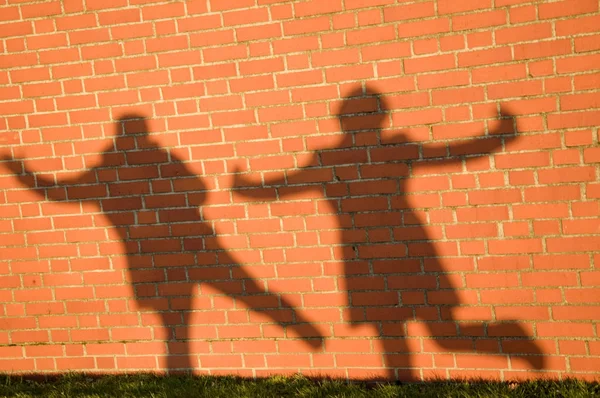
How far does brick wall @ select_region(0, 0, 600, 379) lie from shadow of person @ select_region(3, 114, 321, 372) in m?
0.01

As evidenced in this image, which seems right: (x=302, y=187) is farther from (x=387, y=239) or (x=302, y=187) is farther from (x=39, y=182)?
(x=39, y=182)

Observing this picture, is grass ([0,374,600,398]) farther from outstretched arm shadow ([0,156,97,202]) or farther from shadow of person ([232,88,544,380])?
outstretched arm shadow ([0,156,97,202])

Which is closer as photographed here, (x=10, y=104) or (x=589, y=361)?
(x=589, y=361)

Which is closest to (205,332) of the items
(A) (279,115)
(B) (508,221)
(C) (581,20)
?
(A) (279,115)

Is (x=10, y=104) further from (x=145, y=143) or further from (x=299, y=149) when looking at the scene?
(x=299, y=149)

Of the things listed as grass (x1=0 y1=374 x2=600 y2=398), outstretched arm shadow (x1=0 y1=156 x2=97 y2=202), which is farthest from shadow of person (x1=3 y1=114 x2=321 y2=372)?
grass (x1=0 y1=374 x2=600 y2=398)

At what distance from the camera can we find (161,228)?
299cm

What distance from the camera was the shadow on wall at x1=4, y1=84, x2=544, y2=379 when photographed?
2742 millimetres

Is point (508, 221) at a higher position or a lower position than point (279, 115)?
lower

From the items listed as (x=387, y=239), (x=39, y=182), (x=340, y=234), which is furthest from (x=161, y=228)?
(x=387, y=239)

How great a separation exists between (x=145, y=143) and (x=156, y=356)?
4.14 ft

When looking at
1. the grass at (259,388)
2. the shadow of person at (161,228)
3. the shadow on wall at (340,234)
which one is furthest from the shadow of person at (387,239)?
the shadow of person at (161,228)

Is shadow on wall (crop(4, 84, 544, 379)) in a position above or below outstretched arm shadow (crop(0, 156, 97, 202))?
below

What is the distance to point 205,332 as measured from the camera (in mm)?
3027
